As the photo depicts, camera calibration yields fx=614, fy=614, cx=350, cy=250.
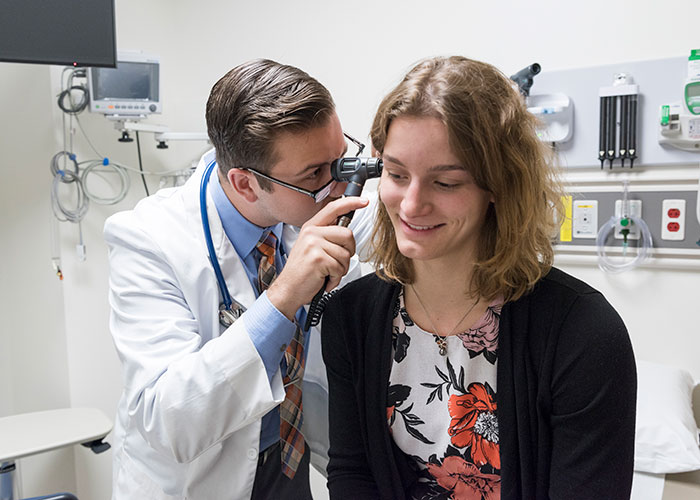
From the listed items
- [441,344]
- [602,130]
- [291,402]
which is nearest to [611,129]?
[602,130]

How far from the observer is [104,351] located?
2.72 meters

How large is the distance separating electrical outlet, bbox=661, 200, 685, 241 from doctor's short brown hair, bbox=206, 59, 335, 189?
3.90ft

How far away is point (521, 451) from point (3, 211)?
8.03 ft

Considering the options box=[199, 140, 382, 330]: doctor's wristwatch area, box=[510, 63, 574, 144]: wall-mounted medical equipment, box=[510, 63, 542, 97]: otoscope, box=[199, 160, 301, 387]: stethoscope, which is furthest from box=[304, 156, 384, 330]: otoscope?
box=[510, 63, 574, 144]: wall-mounted medical equipment

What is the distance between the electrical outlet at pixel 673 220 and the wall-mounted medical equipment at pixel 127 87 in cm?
193

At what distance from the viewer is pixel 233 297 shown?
136 cm

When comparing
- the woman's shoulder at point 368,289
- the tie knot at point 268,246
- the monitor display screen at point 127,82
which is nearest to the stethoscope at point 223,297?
the tie knot at point 268,246

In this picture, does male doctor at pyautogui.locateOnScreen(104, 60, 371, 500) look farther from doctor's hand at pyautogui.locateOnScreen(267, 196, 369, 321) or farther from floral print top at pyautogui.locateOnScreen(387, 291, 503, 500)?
floral print top at pyautogui.locateOnScreen(387, 291, 503, 500)

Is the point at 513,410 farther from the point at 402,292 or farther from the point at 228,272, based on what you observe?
the point at 228,272

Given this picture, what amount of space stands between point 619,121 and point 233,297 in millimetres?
1360

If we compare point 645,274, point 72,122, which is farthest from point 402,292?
point 72,122

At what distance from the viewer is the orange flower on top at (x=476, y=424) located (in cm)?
104

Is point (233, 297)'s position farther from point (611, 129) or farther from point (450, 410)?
point (611, 129)

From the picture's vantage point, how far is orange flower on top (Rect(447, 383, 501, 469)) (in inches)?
41.0
